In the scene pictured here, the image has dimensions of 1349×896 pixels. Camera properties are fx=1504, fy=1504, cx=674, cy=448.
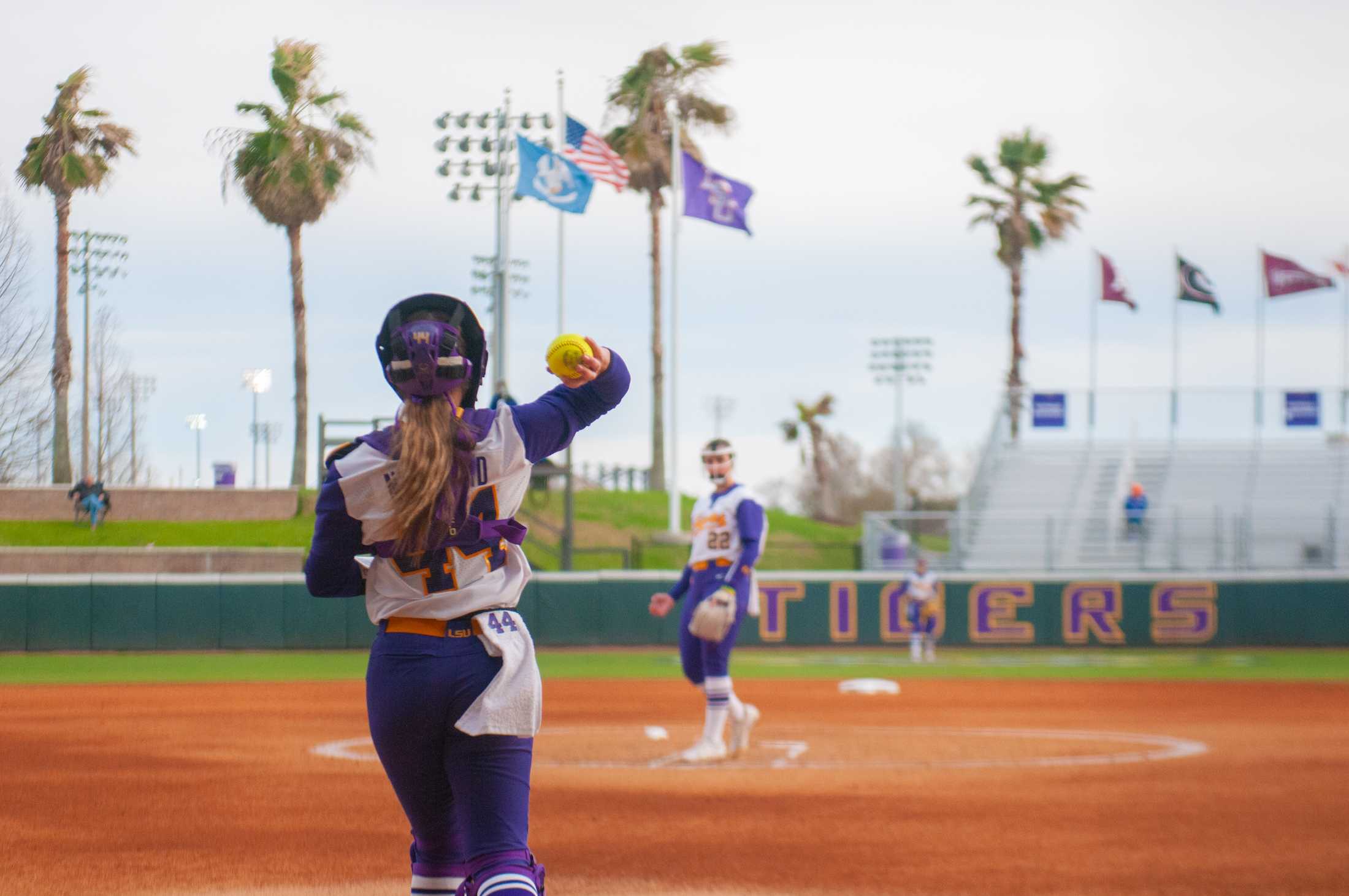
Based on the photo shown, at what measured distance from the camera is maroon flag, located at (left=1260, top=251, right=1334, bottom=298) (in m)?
37.9

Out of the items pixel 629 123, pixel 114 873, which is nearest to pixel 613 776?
pixel 114 873

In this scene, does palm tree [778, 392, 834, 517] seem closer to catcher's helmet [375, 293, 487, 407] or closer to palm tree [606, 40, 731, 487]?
palm tree [606, 40, 731, 487]

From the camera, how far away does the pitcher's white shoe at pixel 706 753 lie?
10.6 meters

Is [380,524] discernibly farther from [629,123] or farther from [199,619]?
[629,123]

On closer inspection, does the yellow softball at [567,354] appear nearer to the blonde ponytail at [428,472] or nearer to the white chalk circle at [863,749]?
the blonde ponytail at [428,472]

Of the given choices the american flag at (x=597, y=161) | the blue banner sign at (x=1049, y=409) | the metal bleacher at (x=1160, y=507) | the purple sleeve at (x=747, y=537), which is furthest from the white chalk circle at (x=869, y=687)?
the blue banner sign at (x=1049, y=409)

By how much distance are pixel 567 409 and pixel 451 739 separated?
2.93 feet

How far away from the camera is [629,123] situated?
43594mm

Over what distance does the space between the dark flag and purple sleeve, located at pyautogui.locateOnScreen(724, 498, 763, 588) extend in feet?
101

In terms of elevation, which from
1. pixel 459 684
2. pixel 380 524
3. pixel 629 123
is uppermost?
pixel 629 123

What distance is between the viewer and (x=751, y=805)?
28.5ft

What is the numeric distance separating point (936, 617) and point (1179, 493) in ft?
34.4

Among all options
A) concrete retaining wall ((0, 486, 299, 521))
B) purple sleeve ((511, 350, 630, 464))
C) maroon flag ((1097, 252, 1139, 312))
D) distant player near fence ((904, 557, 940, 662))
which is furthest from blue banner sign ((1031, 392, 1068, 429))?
purple sleeve ((511, 350, 630, 464))

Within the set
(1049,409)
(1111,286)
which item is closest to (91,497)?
(1049,409)
